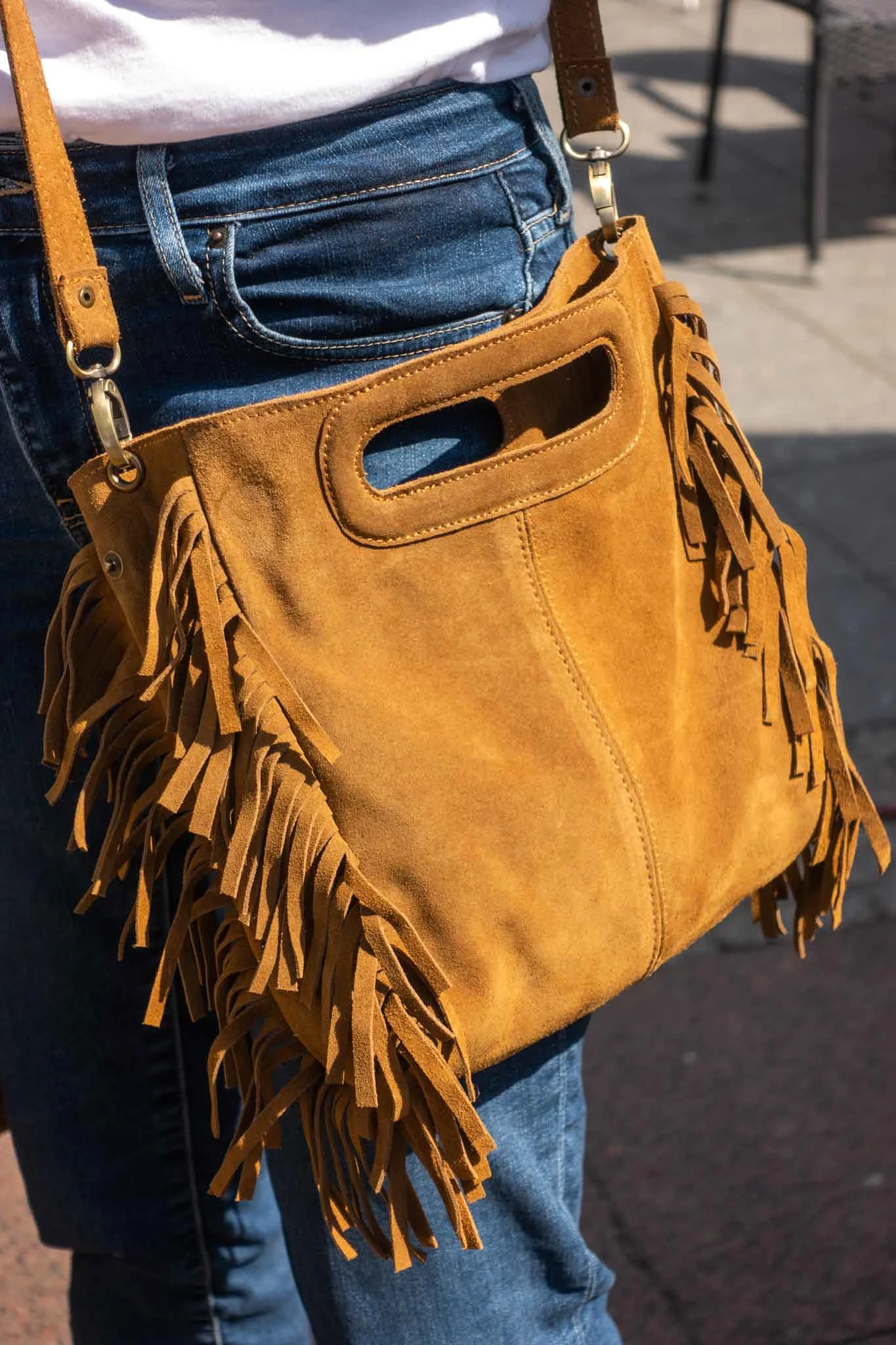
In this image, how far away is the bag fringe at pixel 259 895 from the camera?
94 centimetres

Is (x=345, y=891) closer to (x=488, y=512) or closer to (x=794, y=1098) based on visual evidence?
(x=488, y=512)

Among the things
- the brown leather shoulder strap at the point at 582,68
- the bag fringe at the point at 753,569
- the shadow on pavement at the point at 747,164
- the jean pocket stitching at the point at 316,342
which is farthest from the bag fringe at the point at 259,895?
the shadow on pavement at the point at 747,164

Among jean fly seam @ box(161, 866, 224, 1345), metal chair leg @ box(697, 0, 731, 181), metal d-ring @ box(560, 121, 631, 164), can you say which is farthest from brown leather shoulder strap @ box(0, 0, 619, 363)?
metal chair leg @ box(697, 0, 731, 181)

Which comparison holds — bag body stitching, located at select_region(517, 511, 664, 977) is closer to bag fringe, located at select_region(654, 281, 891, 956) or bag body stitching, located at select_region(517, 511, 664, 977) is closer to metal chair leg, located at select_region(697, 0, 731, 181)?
bag fringe, located at select_region(654, 281, 891, 956)

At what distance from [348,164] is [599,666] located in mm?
362

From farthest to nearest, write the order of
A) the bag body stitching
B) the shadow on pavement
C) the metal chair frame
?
1. the shadow on pavement
2. the metal chair frame
3. the bag body stitching

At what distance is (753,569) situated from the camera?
3.63 ft

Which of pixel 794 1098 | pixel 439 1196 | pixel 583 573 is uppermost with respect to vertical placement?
pixel 583 573

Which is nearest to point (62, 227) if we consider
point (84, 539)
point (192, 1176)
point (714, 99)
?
point (84, 539)

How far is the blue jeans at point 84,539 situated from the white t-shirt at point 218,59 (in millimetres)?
21

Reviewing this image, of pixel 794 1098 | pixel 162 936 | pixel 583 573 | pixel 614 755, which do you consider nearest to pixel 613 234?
pixel 583 573

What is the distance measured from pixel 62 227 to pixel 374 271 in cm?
19

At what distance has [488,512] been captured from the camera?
988mm

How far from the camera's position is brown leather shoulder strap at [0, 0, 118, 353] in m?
0.90
